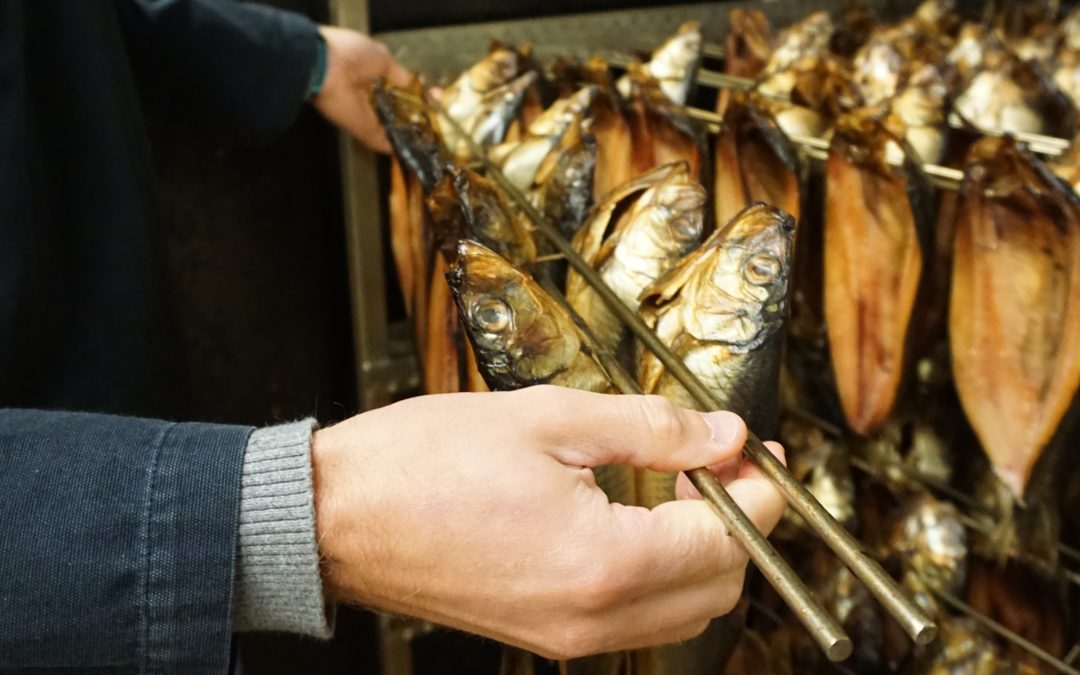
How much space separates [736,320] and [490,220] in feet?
1.16

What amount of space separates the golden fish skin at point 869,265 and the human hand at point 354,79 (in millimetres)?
821

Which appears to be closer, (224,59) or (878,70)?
(224,59)

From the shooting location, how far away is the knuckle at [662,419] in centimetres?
73

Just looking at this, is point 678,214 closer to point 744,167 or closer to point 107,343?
point 744,167

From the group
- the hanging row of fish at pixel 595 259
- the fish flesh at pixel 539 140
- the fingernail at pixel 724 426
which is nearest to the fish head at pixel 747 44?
the hanging row of fish at pixel 595 259

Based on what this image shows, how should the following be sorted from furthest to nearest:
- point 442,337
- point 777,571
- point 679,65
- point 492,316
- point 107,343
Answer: point 679,65, point 107,343, point 442,337, point 492,316, point 777,571

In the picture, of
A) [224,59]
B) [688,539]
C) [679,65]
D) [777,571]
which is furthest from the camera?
[679,65]

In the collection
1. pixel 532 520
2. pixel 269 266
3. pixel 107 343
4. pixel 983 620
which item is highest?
pixel 532 520

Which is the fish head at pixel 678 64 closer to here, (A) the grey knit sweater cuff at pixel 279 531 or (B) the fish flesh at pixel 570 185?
(B) the fish flesh at pixel 570 185

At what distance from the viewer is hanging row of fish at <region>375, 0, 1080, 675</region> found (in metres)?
0.96

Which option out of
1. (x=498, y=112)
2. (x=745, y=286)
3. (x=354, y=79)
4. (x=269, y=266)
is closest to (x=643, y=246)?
(x=745, y=286)

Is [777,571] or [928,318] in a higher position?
[777,571]

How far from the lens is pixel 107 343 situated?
1.36 metres

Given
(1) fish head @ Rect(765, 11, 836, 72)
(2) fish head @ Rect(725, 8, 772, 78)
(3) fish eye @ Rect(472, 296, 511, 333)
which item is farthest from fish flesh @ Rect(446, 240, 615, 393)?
(2) fish head @ Rect(725, 8, 772, 78)
